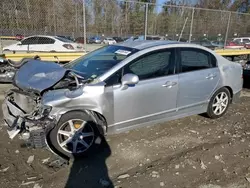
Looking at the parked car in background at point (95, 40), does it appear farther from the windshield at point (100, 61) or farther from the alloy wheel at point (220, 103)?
the alloy wheel at point (220, 103)

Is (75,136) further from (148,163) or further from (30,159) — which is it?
(148,163)

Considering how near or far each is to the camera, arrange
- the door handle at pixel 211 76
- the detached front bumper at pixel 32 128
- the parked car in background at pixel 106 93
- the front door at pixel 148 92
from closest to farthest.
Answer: the detached front bumper at pixel 32 128
the parked car in background at pixel 106 93
the front door at pixel 148 92
the door handle at pixel 211 76

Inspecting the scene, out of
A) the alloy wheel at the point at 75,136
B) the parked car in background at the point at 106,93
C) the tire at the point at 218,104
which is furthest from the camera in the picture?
the tire at the point at 218,104

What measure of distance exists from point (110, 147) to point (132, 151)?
0.37 meters

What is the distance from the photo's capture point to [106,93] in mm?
3430

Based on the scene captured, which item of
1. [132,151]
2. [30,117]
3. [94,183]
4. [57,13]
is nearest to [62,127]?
[30,117]

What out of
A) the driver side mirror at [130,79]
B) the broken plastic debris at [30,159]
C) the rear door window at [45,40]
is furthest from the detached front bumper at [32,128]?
the rear door window at [45,40]

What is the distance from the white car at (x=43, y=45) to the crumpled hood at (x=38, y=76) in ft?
15.1

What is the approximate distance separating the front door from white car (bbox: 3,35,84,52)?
4.91 meters

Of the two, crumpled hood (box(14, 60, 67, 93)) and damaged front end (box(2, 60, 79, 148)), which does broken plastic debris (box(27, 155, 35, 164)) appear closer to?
damaged front end (box(2, 60, 79, 148))

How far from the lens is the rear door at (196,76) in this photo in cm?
425

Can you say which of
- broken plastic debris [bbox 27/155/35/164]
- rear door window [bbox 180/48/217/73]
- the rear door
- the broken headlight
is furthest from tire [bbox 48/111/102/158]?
rear door window [bbox 180/48/217/73]

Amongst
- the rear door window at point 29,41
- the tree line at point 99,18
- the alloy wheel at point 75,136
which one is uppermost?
the tree line at point 99,18

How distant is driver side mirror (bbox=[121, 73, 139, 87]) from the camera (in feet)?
11.3
